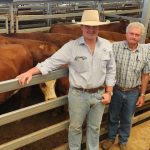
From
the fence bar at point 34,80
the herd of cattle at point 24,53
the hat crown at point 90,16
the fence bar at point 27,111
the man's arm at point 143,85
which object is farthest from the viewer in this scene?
the herd of cattle at point 24,53

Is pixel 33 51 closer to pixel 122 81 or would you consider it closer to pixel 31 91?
pixel 31 91

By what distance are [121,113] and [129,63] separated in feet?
2.24

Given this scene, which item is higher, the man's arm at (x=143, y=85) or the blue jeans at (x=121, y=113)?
the man's arm at (x=143, y=85)

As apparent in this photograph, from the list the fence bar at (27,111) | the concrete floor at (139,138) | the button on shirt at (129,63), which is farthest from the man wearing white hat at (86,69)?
the concrete floor at (139,138)

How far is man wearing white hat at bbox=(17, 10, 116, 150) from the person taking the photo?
2734 millimetres

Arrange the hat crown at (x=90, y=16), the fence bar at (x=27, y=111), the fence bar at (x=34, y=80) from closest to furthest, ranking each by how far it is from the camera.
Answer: the fence bar at (x=34, y=80) < the fence bar at (x=27, y=111) < the hat crown at (x=90, y=16)

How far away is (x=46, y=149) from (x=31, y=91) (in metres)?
1.36

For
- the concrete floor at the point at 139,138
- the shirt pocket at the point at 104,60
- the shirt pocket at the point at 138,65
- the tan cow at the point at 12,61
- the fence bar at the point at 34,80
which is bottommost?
the concrete floor at the point at 139,138

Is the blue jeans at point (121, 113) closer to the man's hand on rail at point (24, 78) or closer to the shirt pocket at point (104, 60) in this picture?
the shirt pocket at point (104, 60)

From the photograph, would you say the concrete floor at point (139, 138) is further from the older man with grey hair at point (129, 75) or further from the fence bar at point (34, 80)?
the fence bar at point (34, 80)

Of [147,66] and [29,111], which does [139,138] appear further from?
[29,111]

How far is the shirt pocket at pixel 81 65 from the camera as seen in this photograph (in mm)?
2760

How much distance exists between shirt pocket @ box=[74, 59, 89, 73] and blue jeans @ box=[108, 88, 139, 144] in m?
0.76

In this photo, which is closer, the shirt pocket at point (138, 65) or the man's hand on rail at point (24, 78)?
the man's hand on rail at point (24, 78)
